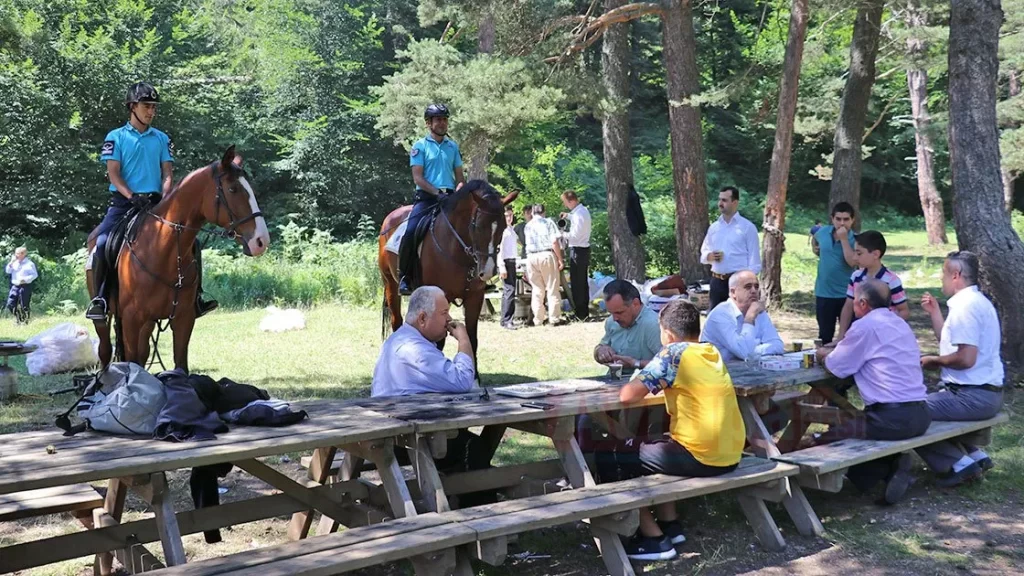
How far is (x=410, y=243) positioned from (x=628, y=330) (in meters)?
3.20

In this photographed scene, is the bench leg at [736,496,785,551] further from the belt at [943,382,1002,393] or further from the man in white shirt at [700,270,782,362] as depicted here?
the belt at [943,382,1002,393]

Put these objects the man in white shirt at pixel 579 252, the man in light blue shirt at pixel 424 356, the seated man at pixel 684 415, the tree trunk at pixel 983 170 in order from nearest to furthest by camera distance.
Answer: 1. the seated man at pixel 684 415
2. the man in light blue shirt at pixel 424 356
3. the tree trunk at pixel 983 170
4. the man in white shirt at pixel 579 252

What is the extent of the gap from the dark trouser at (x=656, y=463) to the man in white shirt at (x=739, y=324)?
1.52 meters

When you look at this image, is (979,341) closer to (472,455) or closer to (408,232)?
(472,455)

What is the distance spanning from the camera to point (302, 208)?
101 feet

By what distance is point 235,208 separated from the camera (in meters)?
6.93

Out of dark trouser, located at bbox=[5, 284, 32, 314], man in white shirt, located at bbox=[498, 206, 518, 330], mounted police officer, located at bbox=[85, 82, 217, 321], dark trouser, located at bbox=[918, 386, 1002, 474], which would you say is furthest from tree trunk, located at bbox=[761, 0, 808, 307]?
dark trouser, located at bbox=[5, 284, 32, 314]

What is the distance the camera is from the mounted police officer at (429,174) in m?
8.92

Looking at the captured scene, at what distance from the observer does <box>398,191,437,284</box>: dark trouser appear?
8.94 metres

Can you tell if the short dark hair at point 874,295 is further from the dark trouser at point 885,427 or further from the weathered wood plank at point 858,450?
the weathered wood plank at point 858,450

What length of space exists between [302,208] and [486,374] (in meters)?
21.7

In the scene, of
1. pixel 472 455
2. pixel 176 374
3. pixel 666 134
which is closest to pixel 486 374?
pixel 472 455

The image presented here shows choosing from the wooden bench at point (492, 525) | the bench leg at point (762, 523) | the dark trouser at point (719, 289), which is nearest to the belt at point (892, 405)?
the wooden bench at point (492, 525)

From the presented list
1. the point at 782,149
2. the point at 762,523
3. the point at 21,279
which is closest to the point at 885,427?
the point at 762,523
